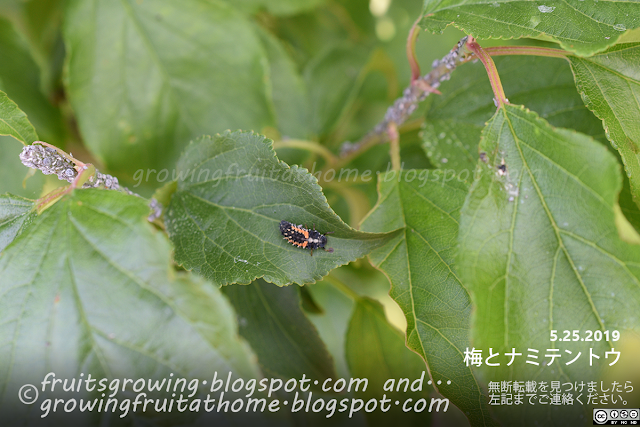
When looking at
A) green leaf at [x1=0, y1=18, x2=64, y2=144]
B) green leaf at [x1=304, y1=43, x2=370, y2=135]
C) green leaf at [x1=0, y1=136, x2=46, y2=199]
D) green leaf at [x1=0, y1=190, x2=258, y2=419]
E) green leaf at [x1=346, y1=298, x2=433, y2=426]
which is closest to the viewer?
green leaf at [x1=0, y1=190, x2=258, y2=419]

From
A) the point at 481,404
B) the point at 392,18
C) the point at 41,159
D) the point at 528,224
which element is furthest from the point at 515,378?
the point at 392,18

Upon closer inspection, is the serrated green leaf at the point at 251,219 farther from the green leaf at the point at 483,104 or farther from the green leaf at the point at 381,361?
the green leaf at the point at 381,361

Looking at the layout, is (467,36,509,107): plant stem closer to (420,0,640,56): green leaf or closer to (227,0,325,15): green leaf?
(420,0,640,56): green leaf

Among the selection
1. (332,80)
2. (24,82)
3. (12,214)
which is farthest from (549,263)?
(24,82)

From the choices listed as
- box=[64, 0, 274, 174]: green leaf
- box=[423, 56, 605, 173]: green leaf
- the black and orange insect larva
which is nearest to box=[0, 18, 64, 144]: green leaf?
box=[64, 0, 274, 174]: green leaf

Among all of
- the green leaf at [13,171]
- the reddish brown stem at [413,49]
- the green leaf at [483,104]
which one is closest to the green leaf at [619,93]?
the green leaf at [483,104]

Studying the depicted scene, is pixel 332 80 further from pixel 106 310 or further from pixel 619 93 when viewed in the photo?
pixel 106 310
